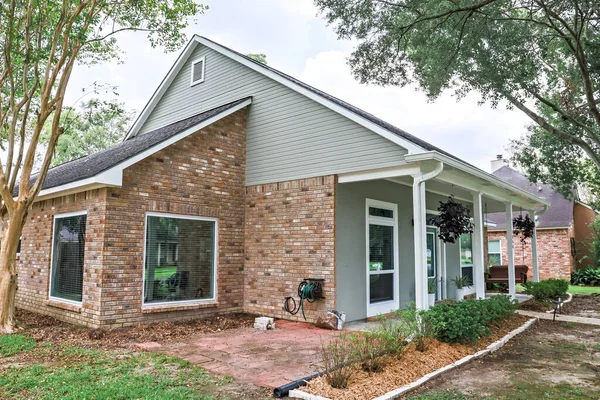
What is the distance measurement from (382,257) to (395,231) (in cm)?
83

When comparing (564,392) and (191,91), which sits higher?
(191,91)

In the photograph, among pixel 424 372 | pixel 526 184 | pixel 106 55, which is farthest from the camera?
pixel 526 184

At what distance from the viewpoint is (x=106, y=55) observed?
10.6 metres

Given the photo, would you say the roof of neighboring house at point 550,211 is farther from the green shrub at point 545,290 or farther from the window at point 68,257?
the window at point 68,257

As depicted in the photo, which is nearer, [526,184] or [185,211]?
[185,211]

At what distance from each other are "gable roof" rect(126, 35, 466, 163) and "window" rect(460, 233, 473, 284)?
3.43 meters

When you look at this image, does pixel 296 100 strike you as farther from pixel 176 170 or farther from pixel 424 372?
pixel 424 372

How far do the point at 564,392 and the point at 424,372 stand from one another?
1.53m

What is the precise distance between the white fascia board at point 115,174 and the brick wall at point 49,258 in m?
0.22

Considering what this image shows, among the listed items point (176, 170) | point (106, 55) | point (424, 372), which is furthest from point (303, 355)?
point (106, 55)

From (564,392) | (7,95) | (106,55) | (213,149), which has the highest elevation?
(106,55)

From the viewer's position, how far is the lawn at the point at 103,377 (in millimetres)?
4305

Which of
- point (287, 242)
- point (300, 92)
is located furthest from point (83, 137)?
point (287, 242)

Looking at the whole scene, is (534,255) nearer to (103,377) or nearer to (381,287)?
(381,287)
